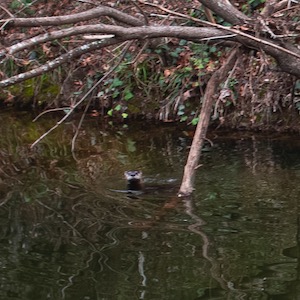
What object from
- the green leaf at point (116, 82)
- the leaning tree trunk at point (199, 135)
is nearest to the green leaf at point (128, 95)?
the green leaf at point (116, 82)

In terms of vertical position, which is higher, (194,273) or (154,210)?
(154,210)

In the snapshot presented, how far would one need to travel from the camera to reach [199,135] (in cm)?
544

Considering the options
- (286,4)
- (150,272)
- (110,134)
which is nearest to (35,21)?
(150,272)

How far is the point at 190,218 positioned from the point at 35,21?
196cm

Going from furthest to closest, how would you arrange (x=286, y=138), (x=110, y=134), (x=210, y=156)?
1. (x=110, y=134)
2. (x=286, y=138)
3. (x=210, y=156)

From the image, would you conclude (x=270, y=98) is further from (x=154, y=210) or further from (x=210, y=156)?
(x=154, y=210)

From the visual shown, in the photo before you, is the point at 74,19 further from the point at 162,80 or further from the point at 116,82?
the point at 116,82

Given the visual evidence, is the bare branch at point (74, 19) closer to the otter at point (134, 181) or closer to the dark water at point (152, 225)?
the otter at point (134, 181)

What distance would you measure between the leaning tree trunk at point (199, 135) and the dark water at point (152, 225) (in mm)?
125

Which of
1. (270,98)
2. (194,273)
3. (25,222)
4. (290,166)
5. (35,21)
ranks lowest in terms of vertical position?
(194,273)

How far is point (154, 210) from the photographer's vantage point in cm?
504

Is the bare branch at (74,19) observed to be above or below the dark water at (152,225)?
above

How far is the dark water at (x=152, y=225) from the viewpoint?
3.83 meters

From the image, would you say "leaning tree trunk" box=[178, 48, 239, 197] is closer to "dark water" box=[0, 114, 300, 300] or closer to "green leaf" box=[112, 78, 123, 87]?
"dark water" box=[0, 114, 300, 300]
